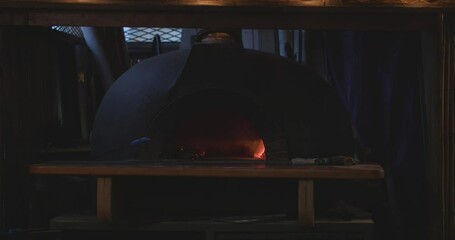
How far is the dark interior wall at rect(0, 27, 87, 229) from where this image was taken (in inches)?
163

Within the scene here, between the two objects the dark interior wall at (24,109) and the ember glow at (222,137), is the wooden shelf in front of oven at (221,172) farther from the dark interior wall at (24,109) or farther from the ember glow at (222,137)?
the ember glow at (222,137)

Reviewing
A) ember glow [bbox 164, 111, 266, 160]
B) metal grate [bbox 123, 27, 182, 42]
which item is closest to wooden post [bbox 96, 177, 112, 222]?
ember glow [bbox 164, 111, 266, 160]

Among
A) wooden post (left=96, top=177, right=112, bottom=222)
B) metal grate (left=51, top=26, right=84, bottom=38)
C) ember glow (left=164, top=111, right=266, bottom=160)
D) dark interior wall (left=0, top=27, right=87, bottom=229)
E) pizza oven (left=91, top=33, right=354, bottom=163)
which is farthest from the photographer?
metal grate (left=51, top=26, right=84, bottom=38)

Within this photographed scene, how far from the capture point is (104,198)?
365 centimetres

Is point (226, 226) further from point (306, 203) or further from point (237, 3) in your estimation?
point (237, 3)

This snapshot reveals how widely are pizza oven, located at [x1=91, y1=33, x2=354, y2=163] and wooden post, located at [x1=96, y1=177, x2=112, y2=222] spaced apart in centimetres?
→ 74

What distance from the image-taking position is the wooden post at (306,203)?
3.55 meters

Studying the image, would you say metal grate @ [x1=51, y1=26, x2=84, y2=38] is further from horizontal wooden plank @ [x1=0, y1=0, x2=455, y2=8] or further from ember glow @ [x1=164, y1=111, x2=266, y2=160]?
horizontal wooden plank @ [x1=0, y1=0, x2=455, y2=8]

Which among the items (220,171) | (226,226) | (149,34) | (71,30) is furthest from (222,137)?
(149,34)

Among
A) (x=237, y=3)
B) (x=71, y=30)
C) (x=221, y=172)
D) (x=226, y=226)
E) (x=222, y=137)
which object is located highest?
(x=71, y=30)

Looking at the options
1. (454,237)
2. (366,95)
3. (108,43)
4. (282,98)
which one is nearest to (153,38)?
(108,43)

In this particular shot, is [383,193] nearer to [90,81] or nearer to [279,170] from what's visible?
[279,170]

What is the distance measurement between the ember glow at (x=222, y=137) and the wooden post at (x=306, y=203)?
1.20m

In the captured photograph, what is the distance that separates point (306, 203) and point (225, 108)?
115cm
